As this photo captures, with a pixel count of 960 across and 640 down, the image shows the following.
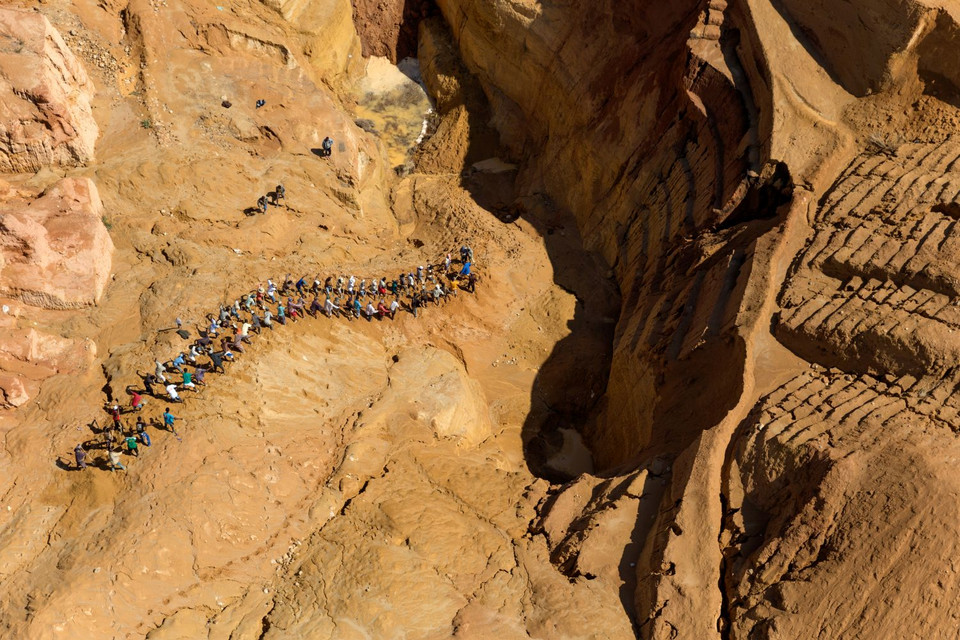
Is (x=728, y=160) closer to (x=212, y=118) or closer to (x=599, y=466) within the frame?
(x=599, y=466)

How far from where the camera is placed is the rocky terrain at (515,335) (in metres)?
10.2

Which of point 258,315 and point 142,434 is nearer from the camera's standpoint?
point 142,434

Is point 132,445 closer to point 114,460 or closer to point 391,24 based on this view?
point 114,460

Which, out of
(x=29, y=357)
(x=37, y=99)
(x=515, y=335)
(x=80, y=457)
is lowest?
(x=29, y=357)

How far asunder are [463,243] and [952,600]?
48.4 feet

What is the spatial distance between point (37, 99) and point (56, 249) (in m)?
4.02

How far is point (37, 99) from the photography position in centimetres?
1588

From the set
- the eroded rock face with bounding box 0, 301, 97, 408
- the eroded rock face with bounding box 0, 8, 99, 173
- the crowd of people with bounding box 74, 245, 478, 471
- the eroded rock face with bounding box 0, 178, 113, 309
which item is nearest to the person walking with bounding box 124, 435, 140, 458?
the crowd of people with bounding box 74, 245, 478, 471

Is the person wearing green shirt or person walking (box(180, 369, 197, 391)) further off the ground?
person walking (box(180, 369, 197, 391))

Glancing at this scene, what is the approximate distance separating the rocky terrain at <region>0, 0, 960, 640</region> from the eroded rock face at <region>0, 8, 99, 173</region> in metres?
0.08

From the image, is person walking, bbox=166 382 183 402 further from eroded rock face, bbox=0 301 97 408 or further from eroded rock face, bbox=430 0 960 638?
eroded rock face, bbox=430 0 960 638

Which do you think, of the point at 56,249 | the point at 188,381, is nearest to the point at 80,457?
the point at 188,381

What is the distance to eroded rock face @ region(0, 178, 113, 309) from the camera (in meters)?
14.2

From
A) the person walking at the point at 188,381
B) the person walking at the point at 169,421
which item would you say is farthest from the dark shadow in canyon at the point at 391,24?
the person walking at the point at 169,421
